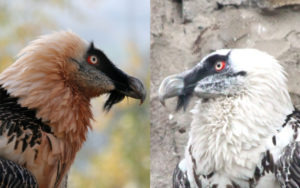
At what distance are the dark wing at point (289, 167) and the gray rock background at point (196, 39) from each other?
596mm

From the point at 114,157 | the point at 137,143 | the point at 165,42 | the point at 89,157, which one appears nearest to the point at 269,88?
the point at 165,42

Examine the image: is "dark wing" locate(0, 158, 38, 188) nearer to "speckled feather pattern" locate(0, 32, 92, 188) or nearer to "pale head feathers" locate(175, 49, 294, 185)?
"speckled feather pattern" locate(0, 32, 92, 188)

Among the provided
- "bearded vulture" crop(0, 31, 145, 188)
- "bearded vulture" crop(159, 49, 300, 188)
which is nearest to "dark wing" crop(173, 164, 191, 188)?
"bearded vulture" crop(159, 49, 300, 188)

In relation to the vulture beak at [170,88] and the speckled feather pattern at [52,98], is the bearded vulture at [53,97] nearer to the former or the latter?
the speckled feather pattern at [52,98]

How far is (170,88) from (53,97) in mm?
621

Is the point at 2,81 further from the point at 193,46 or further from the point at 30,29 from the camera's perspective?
the point at 30,29

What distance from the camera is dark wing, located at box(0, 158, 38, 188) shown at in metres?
2.75

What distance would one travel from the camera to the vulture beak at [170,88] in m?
2.78

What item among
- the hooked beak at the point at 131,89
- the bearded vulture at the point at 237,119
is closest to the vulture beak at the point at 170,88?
the bearded vulture at the point at 237,119

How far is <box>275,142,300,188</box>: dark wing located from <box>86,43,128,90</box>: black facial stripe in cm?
91

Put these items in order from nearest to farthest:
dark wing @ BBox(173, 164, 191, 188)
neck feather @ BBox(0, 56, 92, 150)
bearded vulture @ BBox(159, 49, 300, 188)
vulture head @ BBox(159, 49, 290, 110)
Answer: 1. bearded vulture @ BBox(159, 49, 300, 188)
2. vulture head @ BBox(159, 49, 290, 110)
3. dark wing @ BBox(173, 164, 191, 188)
4. neck feather @ BBox(0, 56, 92, 150)

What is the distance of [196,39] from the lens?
3.35 meters

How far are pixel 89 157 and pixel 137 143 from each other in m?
1.72

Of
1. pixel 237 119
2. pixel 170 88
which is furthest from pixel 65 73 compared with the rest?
pixel 237 119
